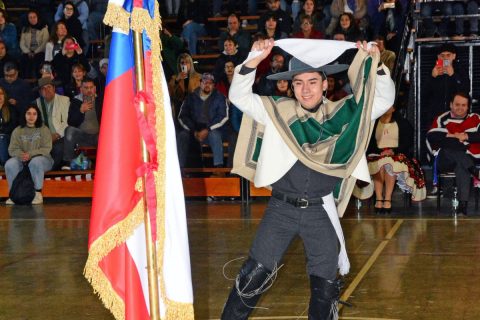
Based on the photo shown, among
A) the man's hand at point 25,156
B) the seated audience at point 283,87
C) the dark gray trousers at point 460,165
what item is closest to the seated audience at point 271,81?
the seated audience at point 283,87

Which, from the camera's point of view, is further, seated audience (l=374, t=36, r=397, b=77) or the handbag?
seated audience (l=374, t=36, r=397, b=77)

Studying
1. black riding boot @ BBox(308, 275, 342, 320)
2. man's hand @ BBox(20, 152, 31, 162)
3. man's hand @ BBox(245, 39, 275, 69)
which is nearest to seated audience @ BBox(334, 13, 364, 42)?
man's hand @ BBox(20, 152, 31, 162)

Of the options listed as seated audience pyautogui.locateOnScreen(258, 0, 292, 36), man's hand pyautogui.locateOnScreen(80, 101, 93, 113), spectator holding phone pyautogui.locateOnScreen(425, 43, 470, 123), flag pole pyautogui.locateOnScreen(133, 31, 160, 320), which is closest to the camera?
flag pole pyautogui.locateOnScreen(133, 31, 160, 320)

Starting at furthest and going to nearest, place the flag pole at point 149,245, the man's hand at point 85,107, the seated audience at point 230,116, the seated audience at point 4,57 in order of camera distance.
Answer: the seated audience at point 4,57 → the man's hand at point 85,107 → the seated audience at point 230,116 → the flag pole at point 149,245

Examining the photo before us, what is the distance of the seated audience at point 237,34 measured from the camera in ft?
62.0

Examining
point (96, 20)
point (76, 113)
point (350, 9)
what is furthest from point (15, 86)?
point (350, 9)

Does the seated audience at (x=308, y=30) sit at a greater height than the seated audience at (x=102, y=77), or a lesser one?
greater

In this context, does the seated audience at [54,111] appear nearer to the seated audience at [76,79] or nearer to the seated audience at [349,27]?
the seated audience at [76,79]

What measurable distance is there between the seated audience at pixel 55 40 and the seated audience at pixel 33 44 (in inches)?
11.3

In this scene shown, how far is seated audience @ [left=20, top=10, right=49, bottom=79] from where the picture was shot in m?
20.2

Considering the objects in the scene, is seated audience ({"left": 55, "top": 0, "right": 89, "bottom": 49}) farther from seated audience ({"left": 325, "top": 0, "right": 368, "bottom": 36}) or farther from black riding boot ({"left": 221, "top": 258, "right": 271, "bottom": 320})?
black riding boot ({"left": 221, "top": 258, "right": 271, "bottom": 320})

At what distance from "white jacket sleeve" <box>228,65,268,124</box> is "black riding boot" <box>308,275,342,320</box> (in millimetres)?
1067

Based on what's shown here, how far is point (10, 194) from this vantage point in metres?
16.4

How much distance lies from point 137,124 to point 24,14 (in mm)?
16419
